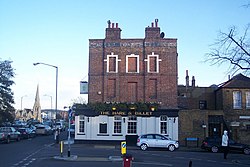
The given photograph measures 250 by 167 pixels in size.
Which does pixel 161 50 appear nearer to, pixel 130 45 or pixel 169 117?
pixel 130 45

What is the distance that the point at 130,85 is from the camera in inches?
1494

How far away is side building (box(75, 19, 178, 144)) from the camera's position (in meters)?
36.6

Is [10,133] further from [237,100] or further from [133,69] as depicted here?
[237,100]

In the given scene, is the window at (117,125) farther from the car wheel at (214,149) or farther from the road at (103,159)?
the car wheel at (214,149)

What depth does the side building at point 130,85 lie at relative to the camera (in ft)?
120

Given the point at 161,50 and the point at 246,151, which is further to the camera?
the point at 161,50

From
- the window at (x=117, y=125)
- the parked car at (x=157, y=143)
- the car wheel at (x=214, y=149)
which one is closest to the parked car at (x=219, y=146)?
the car wheel at (x=214, y=149)

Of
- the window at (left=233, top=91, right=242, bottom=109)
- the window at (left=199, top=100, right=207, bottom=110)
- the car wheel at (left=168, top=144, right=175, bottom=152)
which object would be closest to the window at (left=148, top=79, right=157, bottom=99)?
the car wheel at (left=168, top=144, right=175, bottom=152)

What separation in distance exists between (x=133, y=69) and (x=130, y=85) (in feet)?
5.97

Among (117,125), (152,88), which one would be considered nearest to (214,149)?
(152,88)

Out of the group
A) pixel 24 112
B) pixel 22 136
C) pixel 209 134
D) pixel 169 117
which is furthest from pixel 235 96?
pixel 24 112

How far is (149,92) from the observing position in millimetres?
37625

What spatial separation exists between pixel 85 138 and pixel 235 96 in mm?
17774

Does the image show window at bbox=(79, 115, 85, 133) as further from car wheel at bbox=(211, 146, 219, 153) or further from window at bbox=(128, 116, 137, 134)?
car wheel at bbox=(211, 146, 219, 153)
